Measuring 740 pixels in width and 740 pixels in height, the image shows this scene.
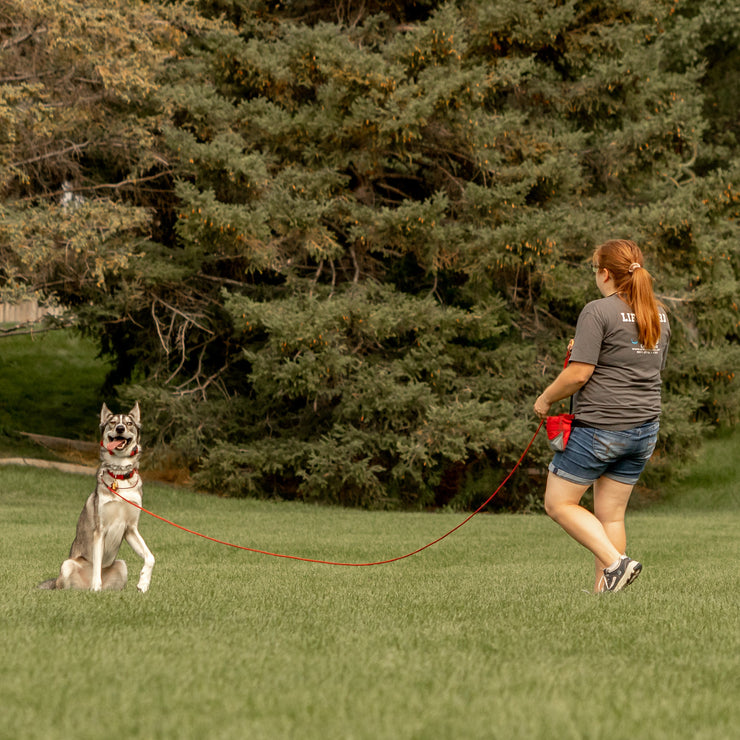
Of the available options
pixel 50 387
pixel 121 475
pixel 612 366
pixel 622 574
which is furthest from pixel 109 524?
pixel 50 387

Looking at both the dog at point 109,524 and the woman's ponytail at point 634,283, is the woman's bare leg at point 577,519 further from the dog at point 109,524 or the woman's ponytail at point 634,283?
the dog at point 109,524

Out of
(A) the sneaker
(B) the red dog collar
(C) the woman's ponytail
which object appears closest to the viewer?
(A) the sneaker

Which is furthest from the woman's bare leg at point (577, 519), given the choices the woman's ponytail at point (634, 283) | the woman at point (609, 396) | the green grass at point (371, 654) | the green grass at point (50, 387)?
the green grass at point (50, 387)

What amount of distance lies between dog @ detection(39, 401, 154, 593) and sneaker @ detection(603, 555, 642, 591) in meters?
3.17

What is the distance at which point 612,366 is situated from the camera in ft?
19.7

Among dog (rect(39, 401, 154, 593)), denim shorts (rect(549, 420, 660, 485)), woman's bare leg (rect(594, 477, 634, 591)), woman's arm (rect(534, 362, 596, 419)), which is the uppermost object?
woman's arm (rect(534, 362, 596, 419))

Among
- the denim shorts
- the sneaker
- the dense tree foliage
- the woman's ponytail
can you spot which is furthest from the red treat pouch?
the dense tree foliage

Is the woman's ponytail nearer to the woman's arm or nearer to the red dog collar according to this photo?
the woman's arm

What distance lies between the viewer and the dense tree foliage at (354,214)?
16297 millimetres

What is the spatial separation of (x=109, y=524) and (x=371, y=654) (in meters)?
2.90

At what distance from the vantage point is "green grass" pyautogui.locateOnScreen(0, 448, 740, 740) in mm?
3127

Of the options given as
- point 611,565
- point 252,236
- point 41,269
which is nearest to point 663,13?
point 252,236

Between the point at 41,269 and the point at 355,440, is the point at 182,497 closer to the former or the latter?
the point at 355,440

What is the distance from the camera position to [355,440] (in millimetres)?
17203
